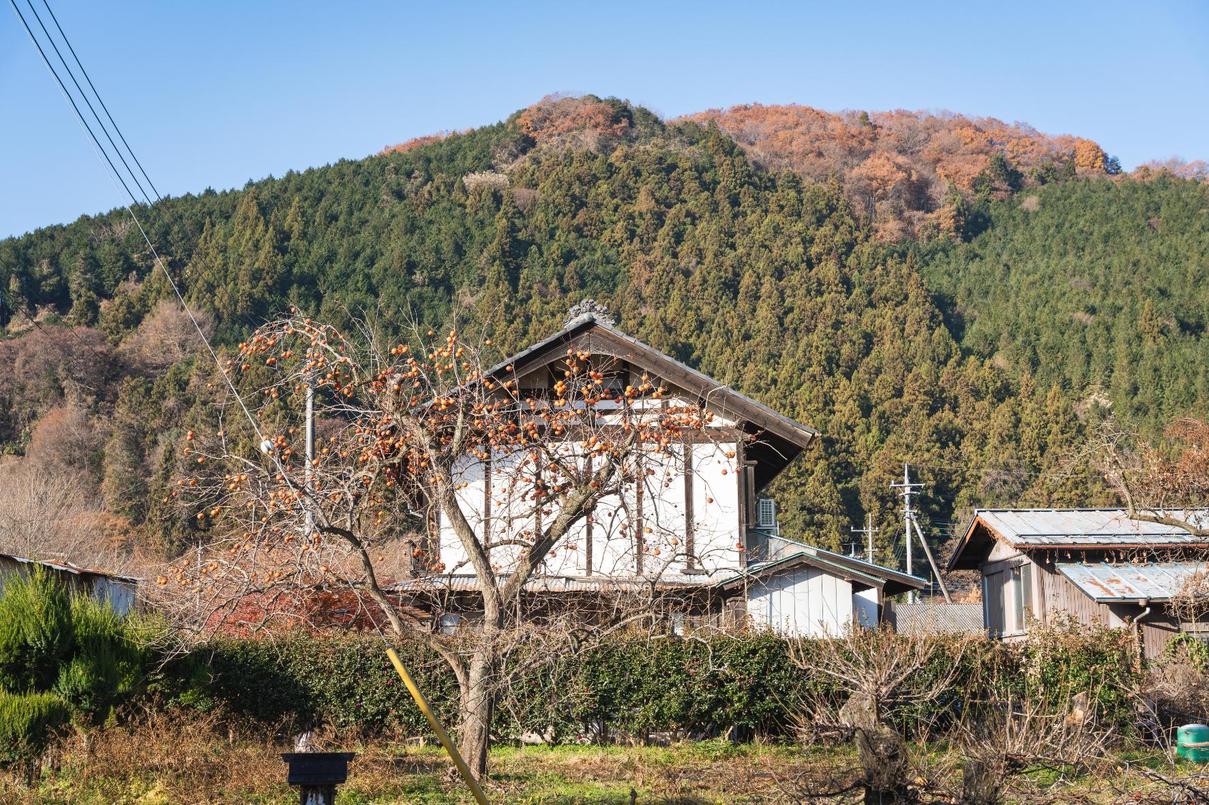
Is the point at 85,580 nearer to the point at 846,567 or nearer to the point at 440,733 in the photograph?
the point at 440,733

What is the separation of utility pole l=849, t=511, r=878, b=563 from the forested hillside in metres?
0.71

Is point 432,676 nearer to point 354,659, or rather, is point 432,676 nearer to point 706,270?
point 354,659

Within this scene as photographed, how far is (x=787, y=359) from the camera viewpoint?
59.8 m

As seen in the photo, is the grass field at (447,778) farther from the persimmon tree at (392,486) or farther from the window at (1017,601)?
the window at (1017,601)

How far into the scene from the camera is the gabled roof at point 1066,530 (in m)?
23.4

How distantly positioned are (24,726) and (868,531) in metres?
40.3

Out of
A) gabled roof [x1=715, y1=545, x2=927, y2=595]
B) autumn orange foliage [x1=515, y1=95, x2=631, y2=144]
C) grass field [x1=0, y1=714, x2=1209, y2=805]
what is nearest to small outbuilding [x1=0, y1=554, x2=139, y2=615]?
grass field [x1=0, y1=714, x2=1209, y2=805]

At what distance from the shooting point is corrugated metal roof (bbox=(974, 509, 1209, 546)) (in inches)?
922

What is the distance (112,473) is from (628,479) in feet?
123

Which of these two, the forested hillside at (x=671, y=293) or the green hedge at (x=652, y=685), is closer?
the green hedge at (x=652, y=685)

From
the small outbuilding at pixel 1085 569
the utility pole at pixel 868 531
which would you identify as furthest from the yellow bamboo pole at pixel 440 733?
the utility pole at pixel 868 531

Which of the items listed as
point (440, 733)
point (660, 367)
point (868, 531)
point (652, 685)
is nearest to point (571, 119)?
point (868, 531)

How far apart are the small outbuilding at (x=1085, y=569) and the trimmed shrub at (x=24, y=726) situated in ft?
51.6

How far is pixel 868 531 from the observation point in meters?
48.1
